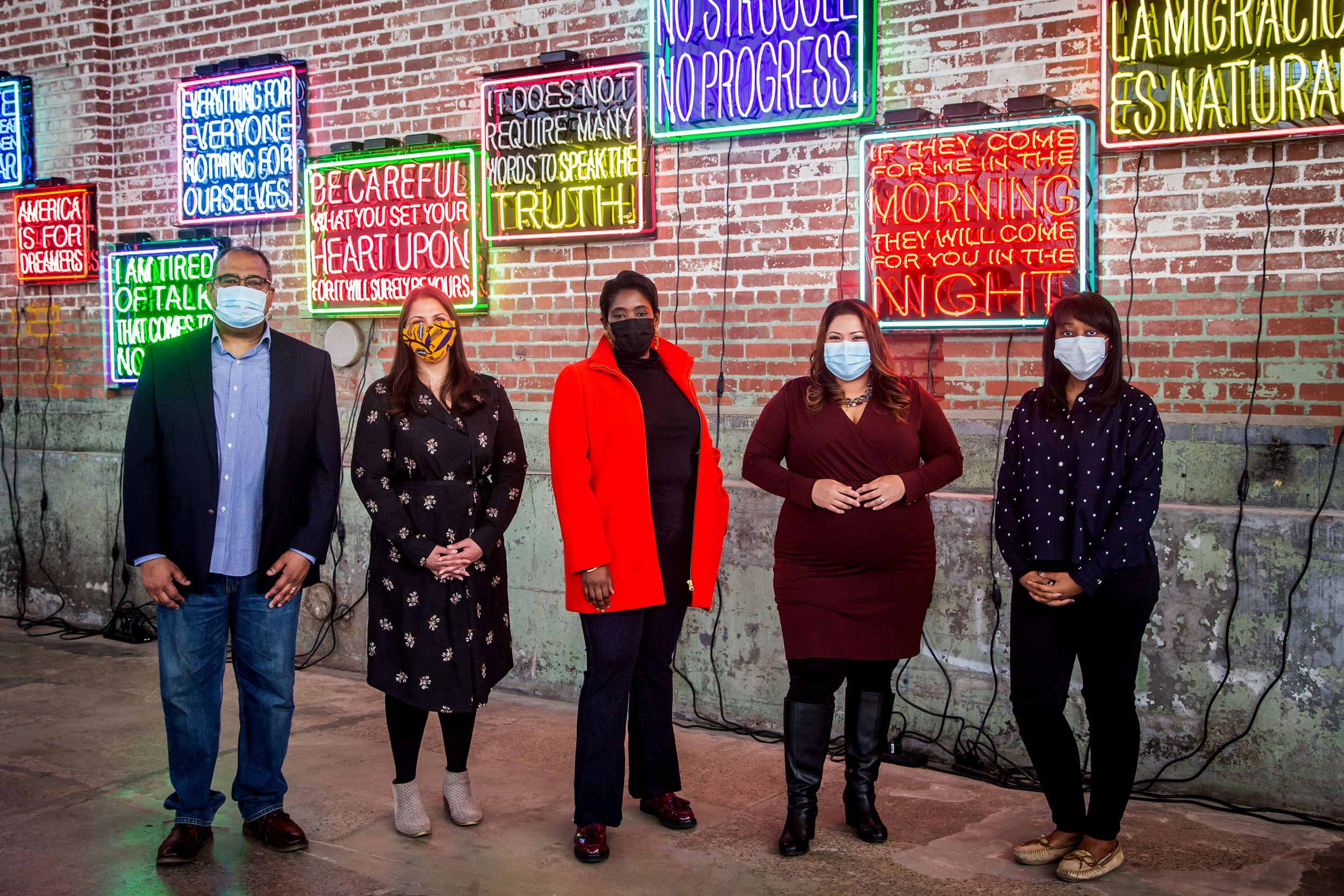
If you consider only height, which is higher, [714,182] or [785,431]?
[714,182]

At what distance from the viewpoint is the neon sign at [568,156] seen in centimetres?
595

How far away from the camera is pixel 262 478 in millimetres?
4066

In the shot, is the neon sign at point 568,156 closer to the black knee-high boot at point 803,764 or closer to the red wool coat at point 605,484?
the red wool coat at point 605,484

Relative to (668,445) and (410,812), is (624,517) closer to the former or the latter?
(668,445)

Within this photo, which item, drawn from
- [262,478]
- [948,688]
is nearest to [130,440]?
[262,478]

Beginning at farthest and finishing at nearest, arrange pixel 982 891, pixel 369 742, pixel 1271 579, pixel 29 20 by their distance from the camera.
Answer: pixel 29 20
pixel 369 742
pixel 1271 579
pixel 982 891

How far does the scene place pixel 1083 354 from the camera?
12.3 feet

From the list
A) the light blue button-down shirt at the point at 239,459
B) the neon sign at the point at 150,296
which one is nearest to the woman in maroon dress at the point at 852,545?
the light blue button-down shirt at the point at 239,459

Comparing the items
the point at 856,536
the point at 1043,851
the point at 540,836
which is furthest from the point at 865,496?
the point at 540,836

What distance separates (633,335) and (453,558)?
962mm

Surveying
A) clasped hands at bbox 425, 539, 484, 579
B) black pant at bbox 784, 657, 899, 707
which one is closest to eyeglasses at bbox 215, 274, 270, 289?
clasped hands at bbox 425, 539, 484, 579

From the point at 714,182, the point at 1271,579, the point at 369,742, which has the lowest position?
the point at 369,742

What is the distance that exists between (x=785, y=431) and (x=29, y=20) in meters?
6.98

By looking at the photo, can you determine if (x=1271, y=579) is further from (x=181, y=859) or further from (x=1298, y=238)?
(x=181, y=859)
